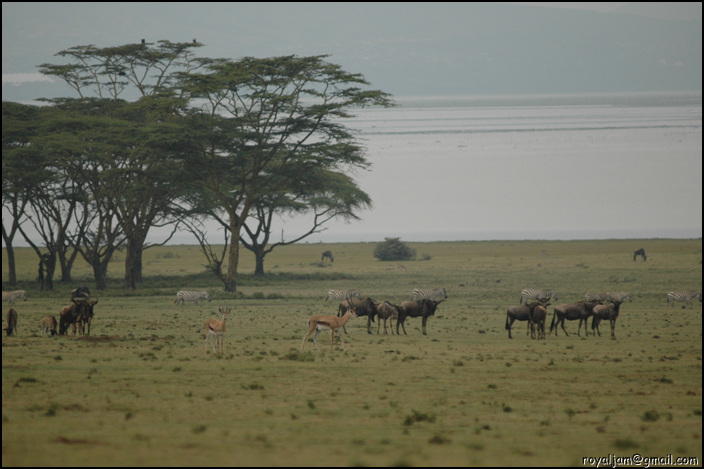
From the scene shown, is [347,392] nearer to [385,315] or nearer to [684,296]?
[385,315]

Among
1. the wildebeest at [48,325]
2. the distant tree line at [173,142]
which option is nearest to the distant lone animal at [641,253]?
the distant tree line at [173,142]

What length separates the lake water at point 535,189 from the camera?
95.8 meters

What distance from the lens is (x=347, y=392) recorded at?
1809 cm

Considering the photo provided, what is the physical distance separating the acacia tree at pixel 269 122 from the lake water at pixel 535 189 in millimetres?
19903

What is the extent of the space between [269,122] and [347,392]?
33410 mm

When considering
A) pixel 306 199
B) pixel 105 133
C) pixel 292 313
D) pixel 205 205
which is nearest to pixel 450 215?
→ pixel 306 199

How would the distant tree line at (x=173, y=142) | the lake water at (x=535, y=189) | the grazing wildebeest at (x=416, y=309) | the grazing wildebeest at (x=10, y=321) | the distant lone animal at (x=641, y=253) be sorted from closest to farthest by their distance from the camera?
the grazing wildebeest at (x=10, y=321)
the grazing wildebeest at (x=416, y=309)
the distant tree line at (x=173, y=142)
the distant lone animal at (x=641, y=253)
the lake water at (x=535, y=189)

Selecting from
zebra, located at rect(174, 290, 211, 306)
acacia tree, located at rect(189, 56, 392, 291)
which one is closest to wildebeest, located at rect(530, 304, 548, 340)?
zebra, located at rect(174, 290, 211, 306)

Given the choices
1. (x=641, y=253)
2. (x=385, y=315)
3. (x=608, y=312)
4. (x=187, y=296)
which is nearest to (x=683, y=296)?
(x=608, y=312)

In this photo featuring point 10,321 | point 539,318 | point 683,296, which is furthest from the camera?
point 683,296

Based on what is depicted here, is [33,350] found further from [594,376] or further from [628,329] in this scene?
[628,329]

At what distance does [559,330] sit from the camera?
3022 centimetres

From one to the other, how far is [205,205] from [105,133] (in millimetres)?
8471

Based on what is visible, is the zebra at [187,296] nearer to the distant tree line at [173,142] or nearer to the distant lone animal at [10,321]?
the distant tree line at [173,142]
